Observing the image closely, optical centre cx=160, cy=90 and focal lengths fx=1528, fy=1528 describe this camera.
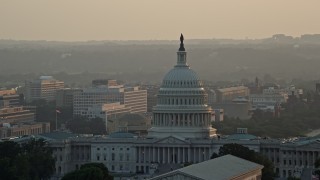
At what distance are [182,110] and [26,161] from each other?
28.6 metres

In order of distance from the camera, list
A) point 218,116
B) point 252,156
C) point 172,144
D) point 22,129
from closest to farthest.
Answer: point 252,156 < point 172,144 < point 22,129 < point 218,116

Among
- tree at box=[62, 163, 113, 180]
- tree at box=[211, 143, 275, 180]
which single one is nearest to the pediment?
tree at box=[211, 143, 275, 180]

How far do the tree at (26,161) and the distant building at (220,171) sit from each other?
45.4 feet

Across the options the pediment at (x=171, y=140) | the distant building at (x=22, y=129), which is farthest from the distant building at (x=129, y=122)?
the pediment at (x=171, y=140)

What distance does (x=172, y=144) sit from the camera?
123250mm

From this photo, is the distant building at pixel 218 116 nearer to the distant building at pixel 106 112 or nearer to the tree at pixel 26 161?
the distant building at pixel 106 112

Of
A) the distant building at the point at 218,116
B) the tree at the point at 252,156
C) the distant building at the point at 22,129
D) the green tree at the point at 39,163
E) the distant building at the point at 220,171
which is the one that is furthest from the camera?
the distant building at the point at 218,116

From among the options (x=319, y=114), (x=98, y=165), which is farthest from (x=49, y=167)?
(x=319, y=114)

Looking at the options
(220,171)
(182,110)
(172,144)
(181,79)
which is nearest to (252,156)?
(172,144)

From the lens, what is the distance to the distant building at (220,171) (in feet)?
264

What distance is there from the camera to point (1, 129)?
14725 centimetres

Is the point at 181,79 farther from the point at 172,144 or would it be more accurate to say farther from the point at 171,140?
the point at 172,144

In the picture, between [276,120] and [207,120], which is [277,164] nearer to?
[207,120]

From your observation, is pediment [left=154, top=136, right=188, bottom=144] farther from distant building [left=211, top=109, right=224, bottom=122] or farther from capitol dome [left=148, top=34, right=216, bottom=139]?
distant building [left=211, top=109, right=224, bottom=122]
